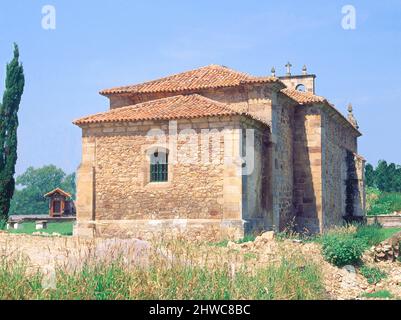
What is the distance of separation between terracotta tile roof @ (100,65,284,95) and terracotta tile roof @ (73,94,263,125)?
108cm

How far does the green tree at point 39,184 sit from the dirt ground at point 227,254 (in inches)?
3006

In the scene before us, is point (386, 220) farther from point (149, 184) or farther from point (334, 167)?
point (149, 184)

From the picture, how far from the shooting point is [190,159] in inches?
820

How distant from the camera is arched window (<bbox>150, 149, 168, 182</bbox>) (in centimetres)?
2136

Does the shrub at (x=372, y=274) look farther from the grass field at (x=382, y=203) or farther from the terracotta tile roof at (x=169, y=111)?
the grass field at (x=382, y=203)

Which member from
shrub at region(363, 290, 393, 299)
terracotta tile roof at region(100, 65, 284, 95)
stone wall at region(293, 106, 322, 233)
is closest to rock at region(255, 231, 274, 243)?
shrub at region(363, 290, 393, 299)

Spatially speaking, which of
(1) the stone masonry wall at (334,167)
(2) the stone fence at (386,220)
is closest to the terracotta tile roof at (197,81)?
(1) the stone masonry wall at (334,167)

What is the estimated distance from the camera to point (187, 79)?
24703 millimetres

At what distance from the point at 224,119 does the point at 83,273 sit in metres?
11.7

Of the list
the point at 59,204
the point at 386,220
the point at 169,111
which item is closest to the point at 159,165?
the point at 169,111

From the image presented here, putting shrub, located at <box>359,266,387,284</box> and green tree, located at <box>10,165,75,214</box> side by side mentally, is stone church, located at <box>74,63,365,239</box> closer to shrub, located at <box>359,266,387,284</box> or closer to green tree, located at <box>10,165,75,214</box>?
shrub, located at <box>359,266,387,284</box>

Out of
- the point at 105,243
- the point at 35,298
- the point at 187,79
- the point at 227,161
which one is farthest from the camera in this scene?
the point at 187,79
